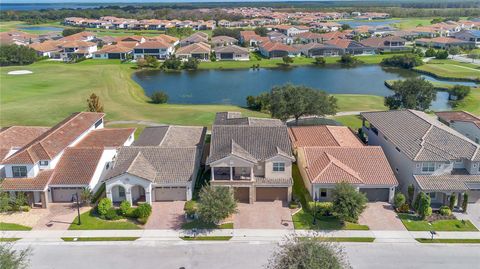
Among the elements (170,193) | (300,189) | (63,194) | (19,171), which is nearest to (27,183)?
(19,171)

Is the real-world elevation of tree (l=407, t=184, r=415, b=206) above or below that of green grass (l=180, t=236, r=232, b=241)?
above

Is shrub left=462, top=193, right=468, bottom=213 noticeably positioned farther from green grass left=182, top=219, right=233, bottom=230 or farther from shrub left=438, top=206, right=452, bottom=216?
green grass left=182, top=219, right=233, bottom=230

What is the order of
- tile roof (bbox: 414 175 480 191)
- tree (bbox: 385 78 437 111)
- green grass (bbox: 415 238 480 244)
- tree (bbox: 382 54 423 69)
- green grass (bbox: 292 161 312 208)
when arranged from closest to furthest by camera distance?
green grass (bbox: 415 238 480 244), tile roof (bbox: 414 175 480 191), green grass (bbox: 292 161 312 208), tree (bbox: 385 78 437 111), tree (bbox: 382 54 423 69)

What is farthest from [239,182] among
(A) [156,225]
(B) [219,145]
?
(A) [156,225]

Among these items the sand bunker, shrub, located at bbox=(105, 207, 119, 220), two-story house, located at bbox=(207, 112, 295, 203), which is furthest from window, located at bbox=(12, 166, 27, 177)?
the sand bunker

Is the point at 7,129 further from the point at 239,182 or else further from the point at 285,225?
the point at 285,225

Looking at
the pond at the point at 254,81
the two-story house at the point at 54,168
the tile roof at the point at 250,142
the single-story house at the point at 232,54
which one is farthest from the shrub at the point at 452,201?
the single-story house at the point at 232,54

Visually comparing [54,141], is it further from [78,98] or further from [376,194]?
[78,98]
